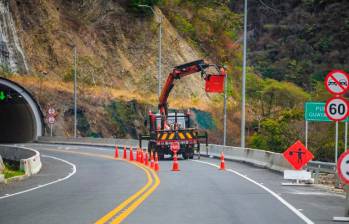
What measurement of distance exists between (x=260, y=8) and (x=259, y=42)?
6152 mm

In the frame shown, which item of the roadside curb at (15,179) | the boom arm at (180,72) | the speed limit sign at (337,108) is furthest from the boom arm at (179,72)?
the speed limit sign at (337,108)

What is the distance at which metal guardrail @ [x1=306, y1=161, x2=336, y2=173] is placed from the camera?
26566 millimetres

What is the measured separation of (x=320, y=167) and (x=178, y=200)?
989 cm

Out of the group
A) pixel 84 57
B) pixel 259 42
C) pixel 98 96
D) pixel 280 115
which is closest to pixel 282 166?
pixel 280 115

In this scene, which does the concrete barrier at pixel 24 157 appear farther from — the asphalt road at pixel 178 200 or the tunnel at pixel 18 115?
the tunnel at pixel 18 115

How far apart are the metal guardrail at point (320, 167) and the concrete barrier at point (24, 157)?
1112 cm

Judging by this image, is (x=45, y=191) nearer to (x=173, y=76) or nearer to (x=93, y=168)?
(x=93, y=168)

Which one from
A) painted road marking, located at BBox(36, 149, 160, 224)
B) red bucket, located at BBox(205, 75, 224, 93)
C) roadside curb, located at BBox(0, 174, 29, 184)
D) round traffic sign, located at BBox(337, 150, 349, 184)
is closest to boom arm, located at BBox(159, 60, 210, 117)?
red bucket, located at BBox(205, 75, 224, 93)

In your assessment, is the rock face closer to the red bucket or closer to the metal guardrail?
the red bucket

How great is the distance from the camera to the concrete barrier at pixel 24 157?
108ft

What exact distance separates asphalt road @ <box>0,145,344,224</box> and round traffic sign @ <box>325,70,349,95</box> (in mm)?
2850

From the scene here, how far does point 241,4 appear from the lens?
127938 mm

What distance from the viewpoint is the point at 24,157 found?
44.4 m

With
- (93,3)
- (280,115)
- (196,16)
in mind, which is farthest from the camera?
(196,16)
